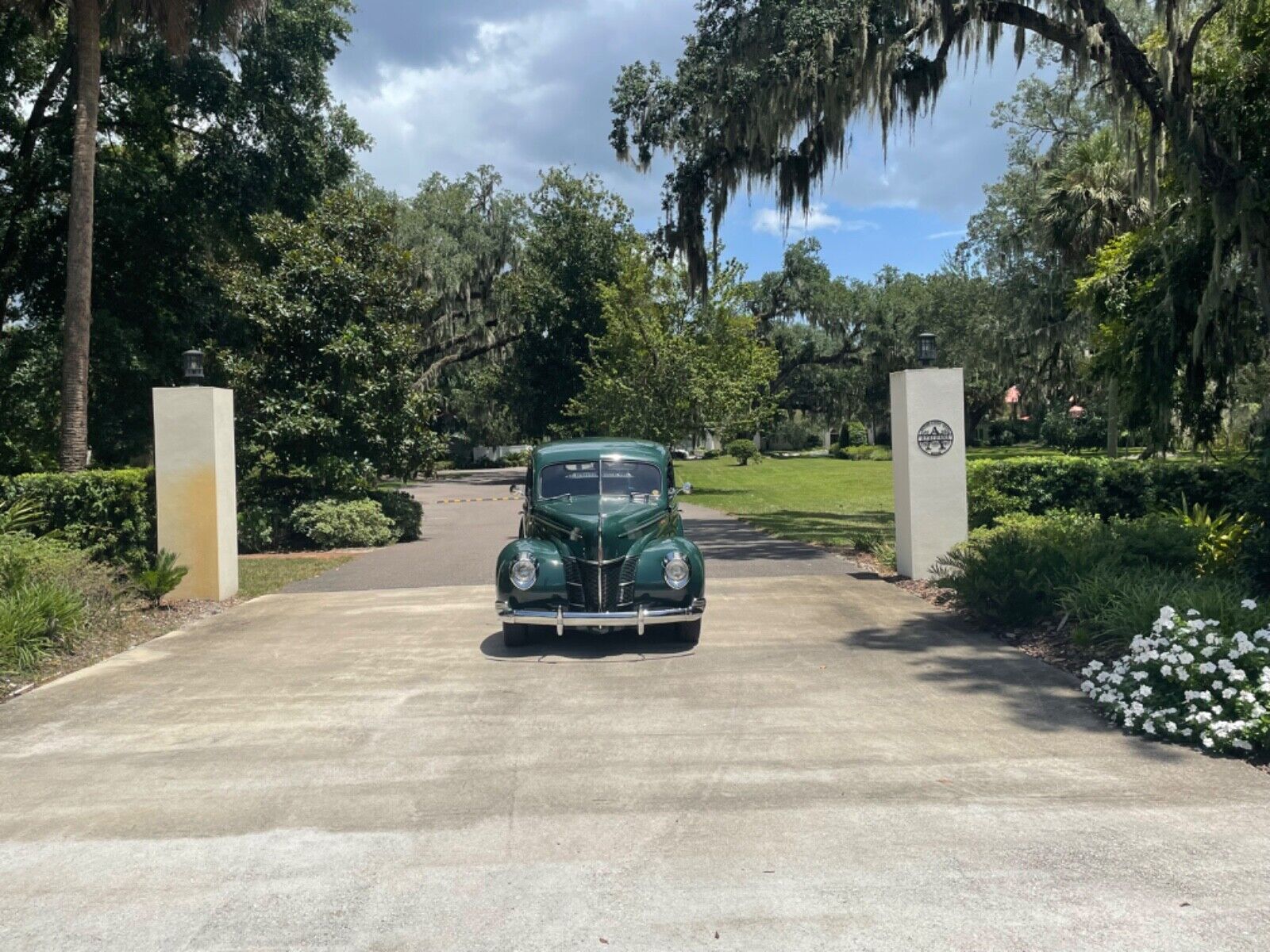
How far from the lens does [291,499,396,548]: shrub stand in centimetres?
1836

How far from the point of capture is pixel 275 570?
49.9 feet

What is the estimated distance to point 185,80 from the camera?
777 inches

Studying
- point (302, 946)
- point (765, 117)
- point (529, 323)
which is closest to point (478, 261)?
point (529, 323)

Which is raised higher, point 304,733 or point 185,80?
point 185,80

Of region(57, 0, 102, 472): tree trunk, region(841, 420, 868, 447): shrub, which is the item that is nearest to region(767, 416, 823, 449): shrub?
region(841, 420, 868, 447): shrub

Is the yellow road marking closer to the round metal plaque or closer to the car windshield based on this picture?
the round metal plaque

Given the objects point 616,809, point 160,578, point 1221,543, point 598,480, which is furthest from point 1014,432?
point 616,809

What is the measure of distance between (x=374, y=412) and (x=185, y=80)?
24.3 feet

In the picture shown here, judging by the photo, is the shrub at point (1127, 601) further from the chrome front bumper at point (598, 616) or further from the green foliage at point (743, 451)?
the green foliage at point (743, 451)

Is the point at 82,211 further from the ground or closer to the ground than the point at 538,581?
further from the ground

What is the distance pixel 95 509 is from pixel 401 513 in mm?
8286

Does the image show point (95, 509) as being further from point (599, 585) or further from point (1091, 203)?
point (1091, 203)

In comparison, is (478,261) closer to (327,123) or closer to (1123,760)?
(327,123)

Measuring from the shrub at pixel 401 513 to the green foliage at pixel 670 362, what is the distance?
14109 millimetres
